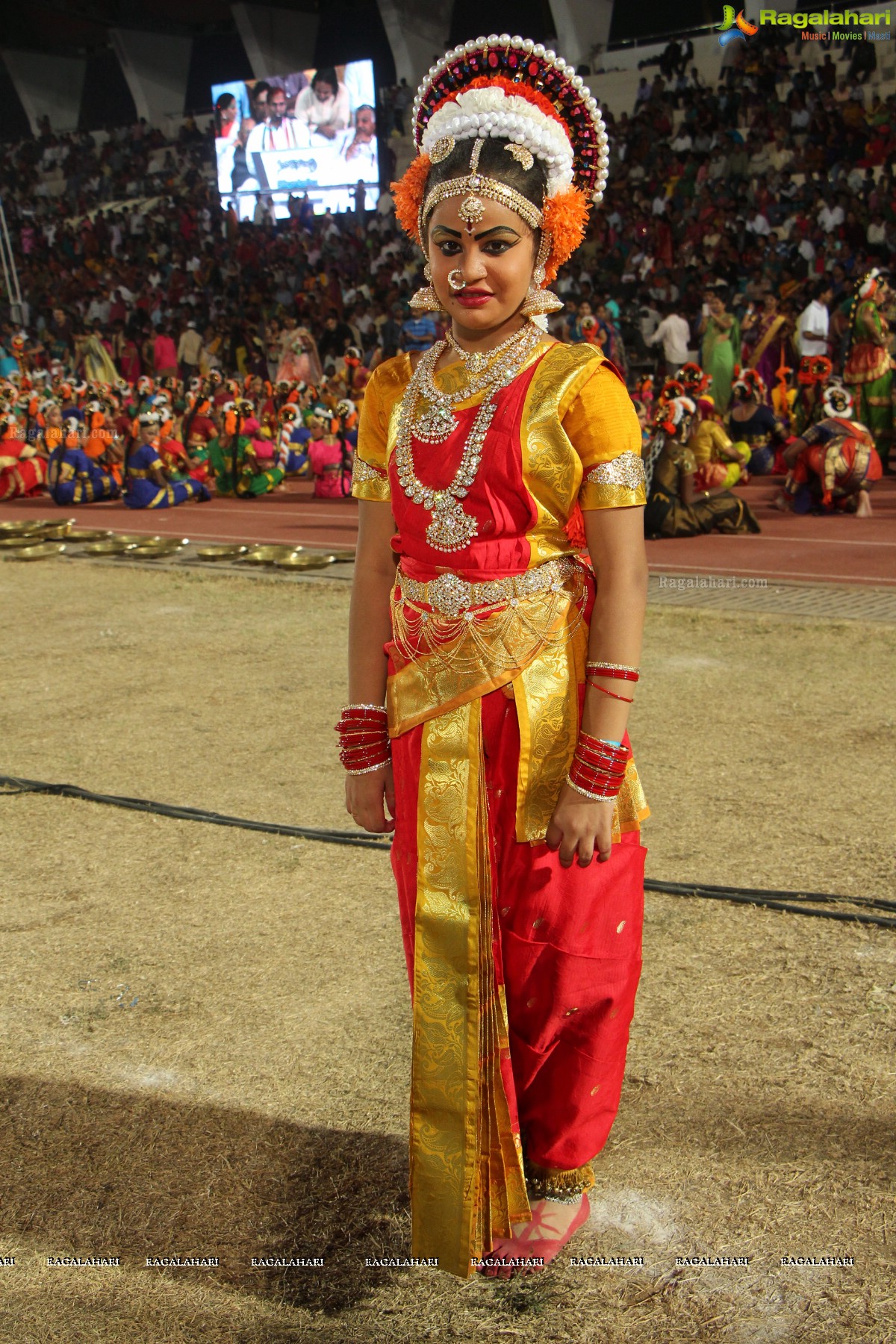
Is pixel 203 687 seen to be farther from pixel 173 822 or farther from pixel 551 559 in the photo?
pixel 551 559

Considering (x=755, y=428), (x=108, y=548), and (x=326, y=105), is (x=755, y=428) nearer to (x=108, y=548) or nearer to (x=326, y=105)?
(x=108, y=548)

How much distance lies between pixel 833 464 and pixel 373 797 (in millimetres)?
8705

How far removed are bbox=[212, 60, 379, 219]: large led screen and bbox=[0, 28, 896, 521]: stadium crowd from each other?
0.55 metres

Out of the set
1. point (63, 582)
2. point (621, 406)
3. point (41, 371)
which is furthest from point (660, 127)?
point (621, 406)

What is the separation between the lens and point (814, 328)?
45.0ft

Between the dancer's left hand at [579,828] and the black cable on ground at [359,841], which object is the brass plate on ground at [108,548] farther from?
the dancer's left hand at [579,828]

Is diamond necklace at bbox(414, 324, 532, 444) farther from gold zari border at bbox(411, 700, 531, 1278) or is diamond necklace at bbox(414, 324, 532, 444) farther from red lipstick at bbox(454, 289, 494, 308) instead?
gold zari border at bbox(411, 700, 531, 1278)

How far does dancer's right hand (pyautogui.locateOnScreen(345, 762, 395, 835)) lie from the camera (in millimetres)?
1987

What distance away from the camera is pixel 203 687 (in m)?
5.59

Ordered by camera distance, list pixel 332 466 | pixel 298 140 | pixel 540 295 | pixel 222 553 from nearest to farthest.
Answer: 1. pixel 540 295
2. pixel 222 553
3. pixel 332 466
4. pixel 298 140

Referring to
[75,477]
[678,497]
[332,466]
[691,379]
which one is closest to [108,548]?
[332,466]

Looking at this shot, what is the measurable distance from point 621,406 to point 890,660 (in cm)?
421

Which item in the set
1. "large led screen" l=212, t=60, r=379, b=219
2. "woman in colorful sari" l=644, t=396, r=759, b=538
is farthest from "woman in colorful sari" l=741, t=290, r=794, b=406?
"large led screen" l=212, t=60, r=379, b=219

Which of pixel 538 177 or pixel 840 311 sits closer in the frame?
pixel 538 177
